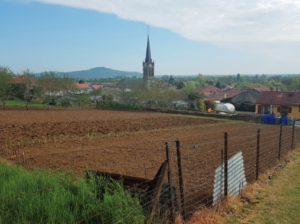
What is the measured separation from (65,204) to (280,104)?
36579 mm

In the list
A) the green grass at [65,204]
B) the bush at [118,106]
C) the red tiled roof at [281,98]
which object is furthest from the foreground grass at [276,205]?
the bush at [118,106]

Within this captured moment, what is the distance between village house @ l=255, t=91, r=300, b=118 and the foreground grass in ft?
98.8

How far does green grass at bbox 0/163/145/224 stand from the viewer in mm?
3010

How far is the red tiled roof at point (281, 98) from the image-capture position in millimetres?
33084

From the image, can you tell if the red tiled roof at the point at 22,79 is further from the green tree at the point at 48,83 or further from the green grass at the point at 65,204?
the green grass at the point at 65,204

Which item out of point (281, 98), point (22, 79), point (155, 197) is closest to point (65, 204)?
point (155, 197)

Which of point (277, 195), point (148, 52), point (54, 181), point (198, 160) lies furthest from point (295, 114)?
point (148, 52)

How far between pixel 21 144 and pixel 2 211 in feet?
34.4

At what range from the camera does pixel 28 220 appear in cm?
295

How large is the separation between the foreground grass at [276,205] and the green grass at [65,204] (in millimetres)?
2380

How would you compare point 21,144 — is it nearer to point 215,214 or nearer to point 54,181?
point 54,181

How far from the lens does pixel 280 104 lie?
111 ft

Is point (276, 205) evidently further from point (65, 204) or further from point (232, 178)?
point (65, 204)

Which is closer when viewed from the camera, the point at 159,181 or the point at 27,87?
the point at 159,181
